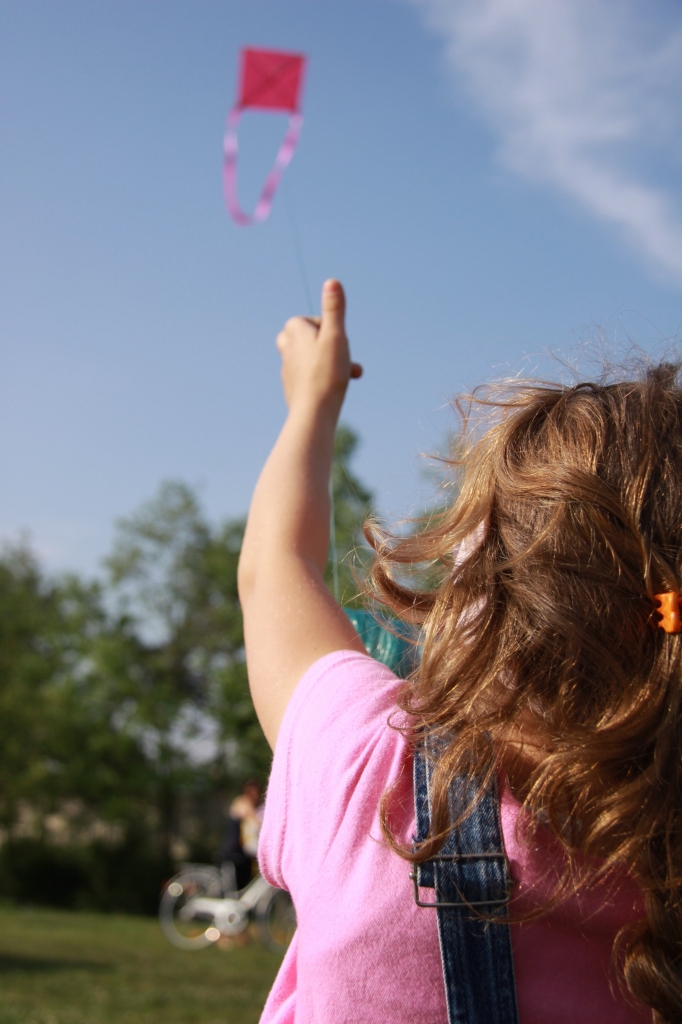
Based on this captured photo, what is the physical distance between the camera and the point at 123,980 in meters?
7.38

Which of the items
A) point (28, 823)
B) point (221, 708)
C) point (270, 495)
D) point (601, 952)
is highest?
point (270, 495)

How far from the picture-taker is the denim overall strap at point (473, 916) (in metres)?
0.69

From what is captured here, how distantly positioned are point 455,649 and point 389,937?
9.0 inches

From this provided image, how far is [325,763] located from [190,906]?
11.2m

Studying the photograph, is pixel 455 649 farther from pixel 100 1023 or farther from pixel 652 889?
pixel 100 1023

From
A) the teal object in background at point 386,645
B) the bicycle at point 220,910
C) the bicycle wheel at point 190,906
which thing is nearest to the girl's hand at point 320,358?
the teal object in background at point 386,645

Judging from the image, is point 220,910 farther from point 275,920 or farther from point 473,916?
point 473,916

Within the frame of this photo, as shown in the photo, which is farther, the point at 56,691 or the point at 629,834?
the point at 56,691

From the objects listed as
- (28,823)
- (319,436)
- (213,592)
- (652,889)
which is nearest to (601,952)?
(652,889)

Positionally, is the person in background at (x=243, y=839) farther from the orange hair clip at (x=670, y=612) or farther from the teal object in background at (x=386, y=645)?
the orange hair clip at (x=670, y=612)

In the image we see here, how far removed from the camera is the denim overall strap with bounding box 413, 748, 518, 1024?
69cm

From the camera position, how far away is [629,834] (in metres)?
0.71

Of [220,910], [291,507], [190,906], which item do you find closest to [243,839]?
[220,910]

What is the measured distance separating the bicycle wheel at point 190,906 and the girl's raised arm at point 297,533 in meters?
10.8
